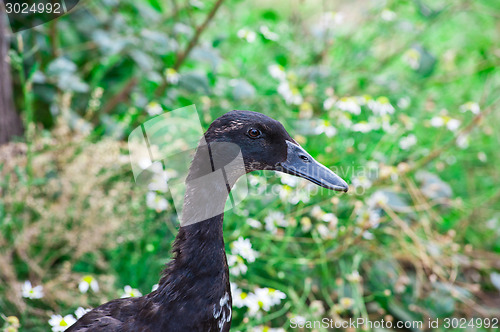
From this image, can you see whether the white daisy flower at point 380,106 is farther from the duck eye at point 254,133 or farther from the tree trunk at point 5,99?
the tree trunk at point 5,99

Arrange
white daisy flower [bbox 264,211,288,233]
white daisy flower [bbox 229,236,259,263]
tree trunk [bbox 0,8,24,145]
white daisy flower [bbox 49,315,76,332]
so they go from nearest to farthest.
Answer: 1. white daisy flower [bbox 49,315,76,332]
2. white daisy flower [bbox 229,236,259,263]
3. white daisy flower [bbox 264,211,288,233]
4. tree trunk [bbox 0,8,24,145]

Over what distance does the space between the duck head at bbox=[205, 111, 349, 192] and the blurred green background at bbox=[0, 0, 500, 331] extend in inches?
19.1

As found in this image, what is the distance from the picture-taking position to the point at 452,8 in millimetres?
3125

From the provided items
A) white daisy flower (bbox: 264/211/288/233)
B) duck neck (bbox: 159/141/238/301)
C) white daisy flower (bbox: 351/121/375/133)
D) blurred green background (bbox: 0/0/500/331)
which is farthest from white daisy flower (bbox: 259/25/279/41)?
duck neck (bbox: 159/141/238/301)

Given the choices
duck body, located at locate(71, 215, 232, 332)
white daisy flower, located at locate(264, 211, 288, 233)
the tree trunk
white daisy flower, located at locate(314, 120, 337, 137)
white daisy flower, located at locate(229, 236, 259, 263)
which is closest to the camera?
duck body, located at locate(71, 215, 232, 332)

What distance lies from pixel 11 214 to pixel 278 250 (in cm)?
118

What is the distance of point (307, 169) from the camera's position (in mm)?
1579

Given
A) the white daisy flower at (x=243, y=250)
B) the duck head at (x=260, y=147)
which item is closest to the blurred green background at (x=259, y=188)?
the white daisy flower at (x=243, y=250)

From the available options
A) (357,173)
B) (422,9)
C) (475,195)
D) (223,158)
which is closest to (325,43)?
(422,9)

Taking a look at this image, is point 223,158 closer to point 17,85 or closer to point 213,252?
point 213,252

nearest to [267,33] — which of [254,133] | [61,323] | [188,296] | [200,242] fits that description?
[254,133]

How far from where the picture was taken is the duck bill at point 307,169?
1.55 m

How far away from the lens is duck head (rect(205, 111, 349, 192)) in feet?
5.05

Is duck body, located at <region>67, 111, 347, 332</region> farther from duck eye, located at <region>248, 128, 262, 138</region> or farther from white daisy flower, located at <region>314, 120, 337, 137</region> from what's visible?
white daisy flower, located at <region>314, 120, 337, 137</region>
